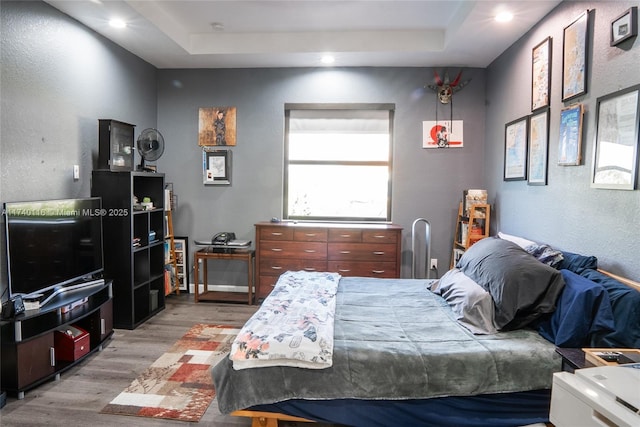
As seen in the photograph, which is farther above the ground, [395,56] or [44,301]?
[395,56]

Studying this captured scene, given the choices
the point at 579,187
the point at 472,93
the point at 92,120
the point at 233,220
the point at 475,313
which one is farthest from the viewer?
the point at 233,220

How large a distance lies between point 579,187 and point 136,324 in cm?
372

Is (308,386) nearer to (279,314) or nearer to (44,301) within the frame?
(279,314)

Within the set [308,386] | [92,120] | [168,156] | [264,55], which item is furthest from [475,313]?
[168,156]

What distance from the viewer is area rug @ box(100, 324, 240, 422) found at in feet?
7.14

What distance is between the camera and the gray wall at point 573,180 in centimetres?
205

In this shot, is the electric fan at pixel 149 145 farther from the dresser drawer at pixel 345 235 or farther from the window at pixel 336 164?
the dresser drawer at pixel 345 235

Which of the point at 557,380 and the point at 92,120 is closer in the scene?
the point at 557,380

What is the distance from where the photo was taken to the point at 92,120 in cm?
341

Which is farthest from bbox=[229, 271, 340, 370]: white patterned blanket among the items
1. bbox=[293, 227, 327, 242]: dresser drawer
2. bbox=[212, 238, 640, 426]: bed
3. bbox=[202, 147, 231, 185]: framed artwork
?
bbox=[202, 147, 231, 185]: framed artwork

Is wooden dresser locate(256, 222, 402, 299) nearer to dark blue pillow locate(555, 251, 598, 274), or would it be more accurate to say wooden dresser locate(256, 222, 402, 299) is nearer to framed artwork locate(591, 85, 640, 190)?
dark blue pillow locate(555, 251, 598, 274)

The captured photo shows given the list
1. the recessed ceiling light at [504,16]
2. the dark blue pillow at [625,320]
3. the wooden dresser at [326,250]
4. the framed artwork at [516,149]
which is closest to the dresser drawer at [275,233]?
the wooden dresser at [326,250]

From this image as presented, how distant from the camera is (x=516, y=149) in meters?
3.41

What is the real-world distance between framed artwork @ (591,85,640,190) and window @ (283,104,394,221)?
2.36m
